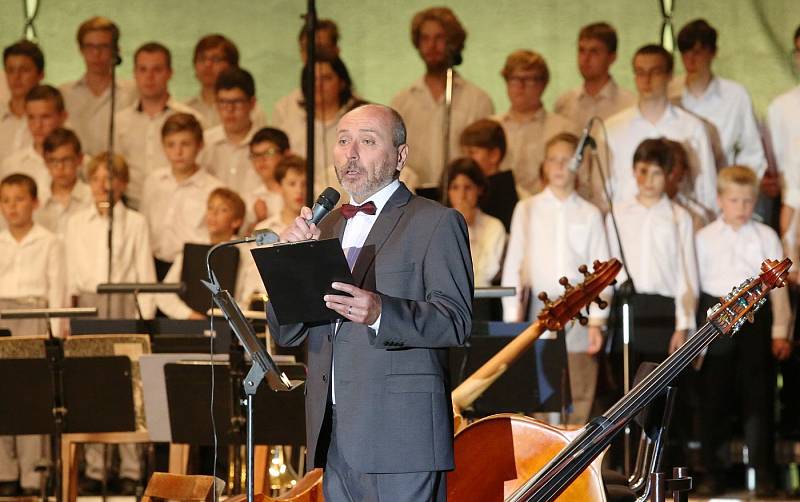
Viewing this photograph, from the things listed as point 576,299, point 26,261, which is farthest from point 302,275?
point 26,261

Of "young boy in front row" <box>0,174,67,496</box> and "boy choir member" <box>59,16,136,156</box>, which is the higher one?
"boy choir member" <box>59,16,136,156</box>

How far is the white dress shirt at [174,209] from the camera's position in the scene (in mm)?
8664

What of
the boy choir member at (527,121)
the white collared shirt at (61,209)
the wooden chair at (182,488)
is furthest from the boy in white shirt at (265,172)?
the wooden chair at (182,488)

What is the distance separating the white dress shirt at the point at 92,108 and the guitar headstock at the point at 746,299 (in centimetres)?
622

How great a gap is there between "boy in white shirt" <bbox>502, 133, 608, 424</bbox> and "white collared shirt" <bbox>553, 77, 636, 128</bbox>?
0.17m

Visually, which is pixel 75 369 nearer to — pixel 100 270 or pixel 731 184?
pixel 100 270

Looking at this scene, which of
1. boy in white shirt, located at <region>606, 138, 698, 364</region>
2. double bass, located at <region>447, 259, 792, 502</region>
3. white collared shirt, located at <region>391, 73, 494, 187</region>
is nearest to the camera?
double bass, located at <region>447, 259, 792, 502</region>

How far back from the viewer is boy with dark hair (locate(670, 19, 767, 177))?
8117 mm

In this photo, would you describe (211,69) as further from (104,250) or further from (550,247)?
(550,247)

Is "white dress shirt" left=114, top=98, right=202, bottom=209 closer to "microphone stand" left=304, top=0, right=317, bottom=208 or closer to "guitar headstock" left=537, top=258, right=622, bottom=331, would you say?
"microphone stand" left=304, top=0, right=317, bottom=208

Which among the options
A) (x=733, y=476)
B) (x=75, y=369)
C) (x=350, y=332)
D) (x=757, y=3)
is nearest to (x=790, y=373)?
(x=733, y=476)

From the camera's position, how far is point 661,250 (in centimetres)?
806

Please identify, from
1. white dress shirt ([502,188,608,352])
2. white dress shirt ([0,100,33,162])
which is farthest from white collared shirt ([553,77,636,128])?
white dress shirt ([0,100,33,162])

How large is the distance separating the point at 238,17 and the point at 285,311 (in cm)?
628
